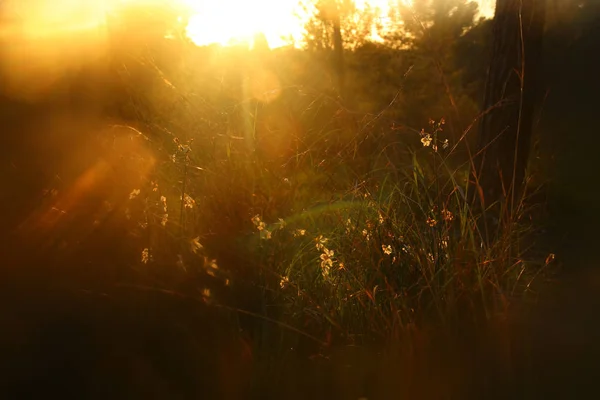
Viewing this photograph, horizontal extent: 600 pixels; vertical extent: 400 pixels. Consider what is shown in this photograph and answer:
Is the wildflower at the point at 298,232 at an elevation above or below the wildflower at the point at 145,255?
below

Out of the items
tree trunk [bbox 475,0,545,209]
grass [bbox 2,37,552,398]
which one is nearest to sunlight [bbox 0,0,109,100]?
grass [bbox 2,37,552,398]

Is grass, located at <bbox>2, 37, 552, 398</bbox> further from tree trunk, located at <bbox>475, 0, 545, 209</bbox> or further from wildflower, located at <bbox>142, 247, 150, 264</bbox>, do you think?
tree trunk, located at <bbox>475, 0, 545, 209</bbox>

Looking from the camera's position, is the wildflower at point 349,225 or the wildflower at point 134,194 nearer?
the wildflower at point 134,194

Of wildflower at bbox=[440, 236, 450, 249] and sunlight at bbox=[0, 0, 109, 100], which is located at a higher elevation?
sunlight at bbox=[0, 0, 109, 100]

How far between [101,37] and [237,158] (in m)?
1.23

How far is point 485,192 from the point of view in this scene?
18.2 ft

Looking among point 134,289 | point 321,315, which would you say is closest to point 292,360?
point 321,315

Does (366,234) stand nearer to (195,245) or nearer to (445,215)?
(445,215)

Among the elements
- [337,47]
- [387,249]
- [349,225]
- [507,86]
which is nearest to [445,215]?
[387,249]

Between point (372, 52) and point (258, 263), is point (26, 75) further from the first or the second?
point (372, 52)

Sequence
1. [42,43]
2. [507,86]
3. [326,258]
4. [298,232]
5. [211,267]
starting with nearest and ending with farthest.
→ [211,267], [326,258], [298,232], [42,43], [507,86]

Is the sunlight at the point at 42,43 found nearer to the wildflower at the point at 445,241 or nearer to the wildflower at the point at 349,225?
the wildflower at the point at 349,225

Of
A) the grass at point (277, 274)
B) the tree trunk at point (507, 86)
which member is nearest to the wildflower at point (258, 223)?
the grass at point (277, 274)

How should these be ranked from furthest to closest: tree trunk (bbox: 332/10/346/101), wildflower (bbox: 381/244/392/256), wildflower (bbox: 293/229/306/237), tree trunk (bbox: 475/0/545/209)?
tree trunk (bbox: 332/10/346/101) → tree trunk (bbox: 475/0/545/209) → wildflower (bbox: 293/229/306/237) → wildflower (bbox: 381/244/392/256)
